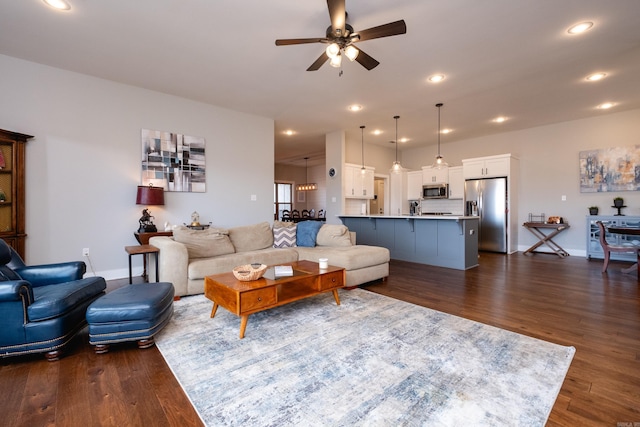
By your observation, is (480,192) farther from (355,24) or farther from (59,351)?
(59,351)

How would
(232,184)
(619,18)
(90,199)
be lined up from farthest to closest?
1. (232,184)
2. (90,199)
3. (619,18)

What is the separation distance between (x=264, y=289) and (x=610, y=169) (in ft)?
23.3

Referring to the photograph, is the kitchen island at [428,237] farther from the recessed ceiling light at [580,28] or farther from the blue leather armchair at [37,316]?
the blue leather armchair at [37,316]

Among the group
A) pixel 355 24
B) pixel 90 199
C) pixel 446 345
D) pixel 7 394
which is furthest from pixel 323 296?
pixel 90 199

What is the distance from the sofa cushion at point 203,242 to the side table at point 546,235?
6.32m

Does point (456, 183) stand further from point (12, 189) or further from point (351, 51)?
point (12, 189)

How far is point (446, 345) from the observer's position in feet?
6.90

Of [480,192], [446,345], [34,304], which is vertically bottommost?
[446,345]

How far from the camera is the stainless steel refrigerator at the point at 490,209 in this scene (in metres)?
6.42

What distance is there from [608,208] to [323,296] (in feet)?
20.5

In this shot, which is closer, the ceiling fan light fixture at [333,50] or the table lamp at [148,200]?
the ceiling fan light fixture at [333,50]

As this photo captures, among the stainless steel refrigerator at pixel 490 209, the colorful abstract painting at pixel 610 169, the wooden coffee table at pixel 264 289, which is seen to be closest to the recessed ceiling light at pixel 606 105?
the colorful abstract painting at pixel 610 169

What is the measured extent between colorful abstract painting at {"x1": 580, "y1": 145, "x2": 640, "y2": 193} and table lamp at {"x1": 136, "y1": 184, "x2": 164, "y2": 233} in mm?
7987

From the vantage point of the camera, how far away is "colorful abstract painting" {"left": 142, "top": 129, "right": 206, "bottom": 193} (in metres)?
4.41
